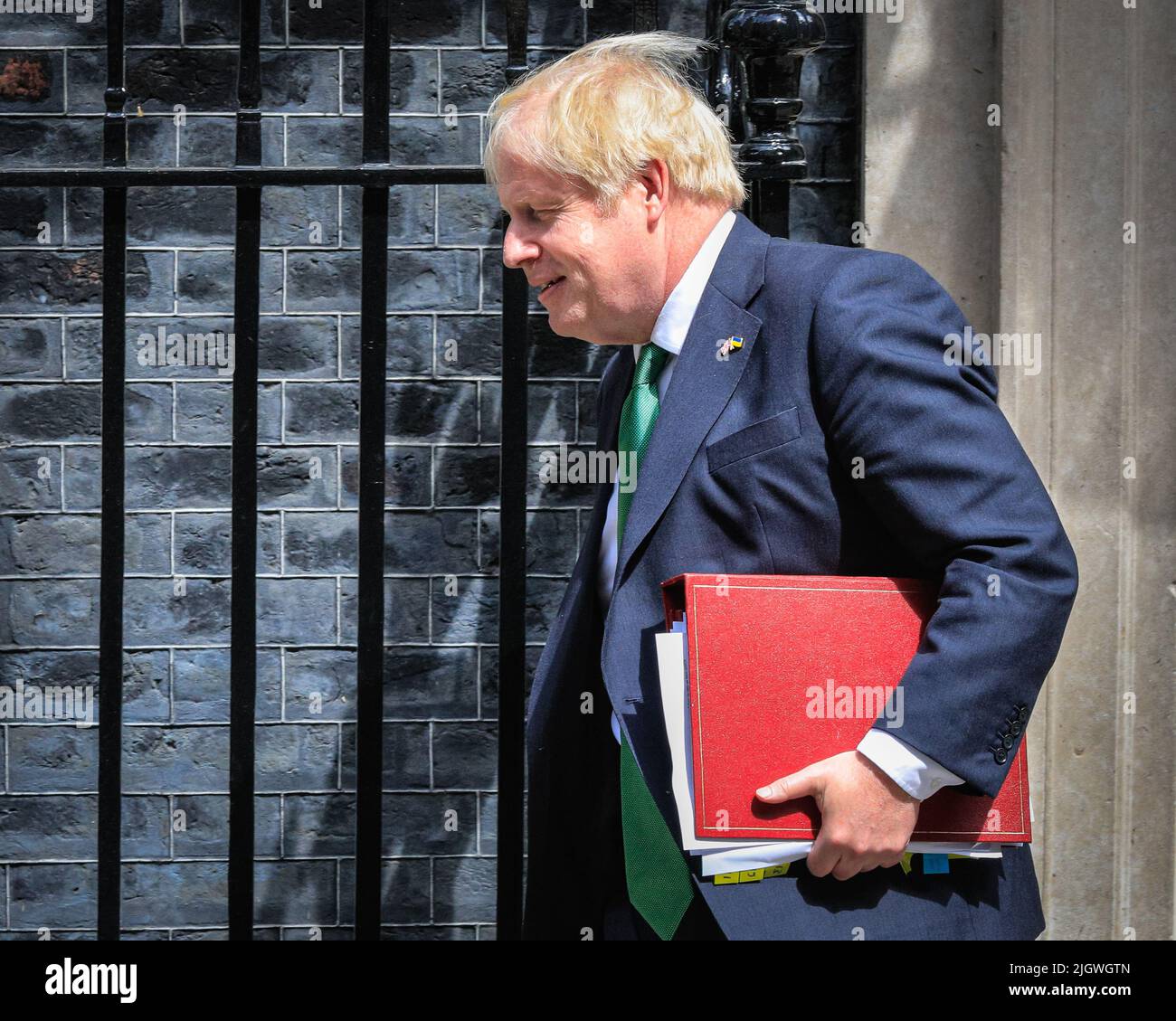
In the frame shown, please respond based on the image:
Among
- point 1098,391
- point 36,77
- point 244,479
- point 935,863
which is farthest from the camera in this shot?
point 36,77

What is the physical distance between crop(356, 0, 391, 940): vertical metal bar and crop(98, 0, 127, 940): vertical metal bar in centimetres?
42

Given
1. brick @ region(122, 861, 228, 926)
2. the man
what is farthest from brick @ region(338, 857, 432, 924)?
the man

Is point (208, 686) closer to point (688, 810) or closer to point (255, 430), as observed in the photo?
point (255, 430)

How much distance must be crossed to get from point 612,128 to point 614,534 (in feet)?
2.05

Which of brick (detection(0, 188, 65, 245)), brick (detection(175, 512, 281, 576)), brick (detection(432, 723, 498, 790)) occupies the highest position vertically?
brick (detection(0, 188, 65, 245))

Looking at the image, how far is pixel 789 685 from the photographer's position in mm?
1725

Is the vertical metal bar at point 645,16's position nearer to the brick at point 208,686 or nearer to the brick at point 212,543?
the brick at point 212,543

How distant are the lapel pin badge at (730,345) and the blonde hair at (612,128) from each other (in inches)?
10.2

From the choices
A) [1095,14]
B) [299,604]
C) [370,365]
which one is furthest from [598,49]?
[299,604]

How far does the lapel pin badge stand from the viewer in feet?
6.23

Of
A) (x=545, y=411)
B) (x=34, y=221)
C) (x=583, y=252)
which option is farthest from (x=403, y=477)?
(x=583, y=252)

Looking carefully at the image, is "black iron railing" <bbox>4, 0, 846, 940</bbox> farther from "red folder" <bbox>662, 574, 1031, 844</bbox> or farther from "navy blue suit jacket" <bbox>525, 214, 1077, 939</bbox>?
"red folder" <bbox>662, 574, 1031, 844</bbox>

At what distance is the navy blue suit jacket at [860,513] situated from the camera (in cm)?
165

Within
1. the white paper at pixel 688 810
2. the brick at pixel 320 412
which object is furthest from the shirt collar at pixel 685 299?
the brick at pixel 320 412
